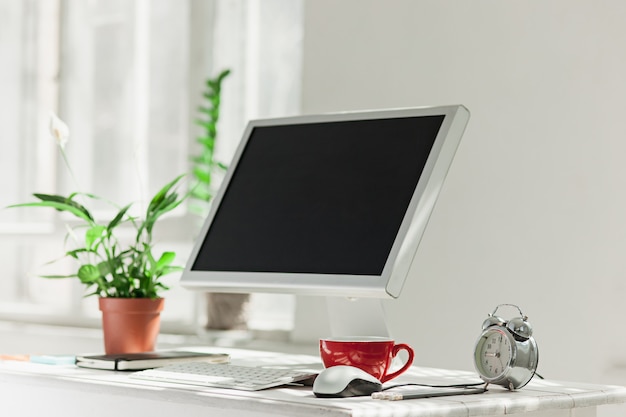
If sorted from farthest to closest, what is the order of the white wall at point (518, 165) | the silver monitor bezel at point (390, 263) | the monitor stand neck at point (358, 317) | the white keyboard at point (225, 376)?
1. the white wall at point (518, 165)
2. the monitor stand neck at point (358, 317)
3. the silver monitor bezel at point (390, 263)
4. the white keyboard at point (225, 376)

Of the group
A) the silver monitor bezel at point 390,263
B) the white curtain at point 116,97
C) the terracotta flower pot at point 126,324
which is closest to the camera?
the silver monitor bezel at point 390,263

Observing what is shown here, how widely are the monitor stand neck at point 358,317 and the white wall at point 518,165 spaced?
2.37ft

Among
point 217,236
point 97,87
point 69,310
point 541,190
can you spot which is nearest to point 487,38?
point 541,190

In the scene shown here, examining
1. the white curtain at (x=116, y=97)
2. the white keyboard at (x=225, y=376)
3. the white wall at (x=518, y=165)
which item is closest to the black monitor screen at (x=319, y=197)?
the white keyboard at (x=225, y=376)

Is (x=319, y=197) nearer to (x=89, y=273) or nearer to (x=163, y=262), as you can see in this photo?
(x=163, y=262)

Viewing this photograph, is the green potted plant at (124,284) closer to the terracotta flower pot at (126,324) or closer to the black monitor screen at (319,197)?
the terracotta flower pot at (126,324)

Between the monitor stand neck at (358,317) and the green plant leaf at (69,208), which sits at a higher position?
the green plant leaf at (69,208)

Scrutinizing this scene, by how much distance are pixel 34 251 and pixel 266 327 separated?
1.26 metres

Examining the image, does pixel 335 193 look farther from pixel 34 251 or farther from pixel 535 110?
pixel 34 251

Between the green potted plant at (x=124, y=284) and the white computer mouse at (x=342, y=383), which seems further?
the green potted plant at (x=124, y=284)

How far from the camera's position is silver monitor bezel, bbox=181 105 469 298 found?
153cm

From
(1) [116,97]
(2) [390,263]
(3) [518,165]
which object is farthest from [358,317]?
(1) [116,97]

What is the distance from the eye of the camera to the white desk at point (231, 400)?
48.2 inches

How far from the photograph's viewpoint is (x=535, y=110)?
232cm
